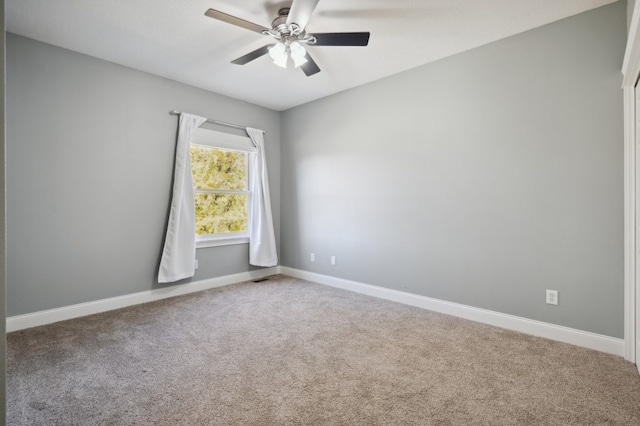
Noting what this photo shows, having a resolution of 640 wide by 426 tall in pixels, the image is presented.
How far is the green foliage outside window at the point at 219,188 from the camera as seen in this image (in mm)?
4082

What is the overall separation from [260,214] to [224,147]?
106 centimetres

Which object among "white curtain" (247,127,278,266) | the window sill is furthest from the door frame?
the window sill

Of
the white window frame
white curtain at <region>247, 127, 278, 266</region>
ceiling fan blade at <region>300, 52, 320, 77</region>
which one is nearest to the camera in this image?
ceiling fan blade at <region>300, 52, 320, 77</region>

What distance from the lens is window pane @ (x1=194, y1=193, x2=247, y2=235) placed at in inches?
161

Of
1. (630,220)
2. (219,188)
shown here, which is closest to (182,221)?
(219,188)

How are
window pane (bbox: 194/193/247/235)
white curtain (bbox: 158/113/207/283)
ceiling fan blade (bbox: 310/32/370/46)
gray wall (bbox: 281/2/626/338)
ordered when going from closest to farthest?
ceiling fan blade (bbox: 310/32/370/46) → gray wall (bbox: 281/2/626/338) → white curtain (bbox: 158/113/207/283) → window pane (bbox: 194/193/247/235)

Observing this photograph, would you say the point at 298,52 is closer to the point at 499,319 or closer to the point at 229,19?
the point at 229,19

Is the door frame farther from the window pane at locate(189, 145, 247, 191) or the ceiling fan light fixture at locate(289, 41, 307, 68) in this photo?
the window pane at locate(189, 145, 247, 191)

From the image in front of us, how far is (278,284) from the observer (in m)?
4.27

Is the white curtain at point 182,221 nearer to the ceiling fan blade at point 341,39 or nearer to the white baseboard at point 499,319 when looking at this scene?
the white baseboard at point 499,319

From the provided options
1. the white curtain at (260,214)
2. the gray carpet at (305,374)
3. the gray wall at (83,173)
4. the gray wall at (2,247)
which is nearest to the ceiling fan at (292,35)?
the gray wall at (2,247)

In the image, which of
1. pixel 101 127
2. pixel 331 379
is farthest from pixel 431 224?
pixel 101 127

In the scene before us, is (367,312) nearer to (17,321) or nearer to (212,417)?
(212,417)

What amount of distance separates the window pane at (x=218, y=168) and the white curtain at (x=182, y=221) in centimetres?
26
